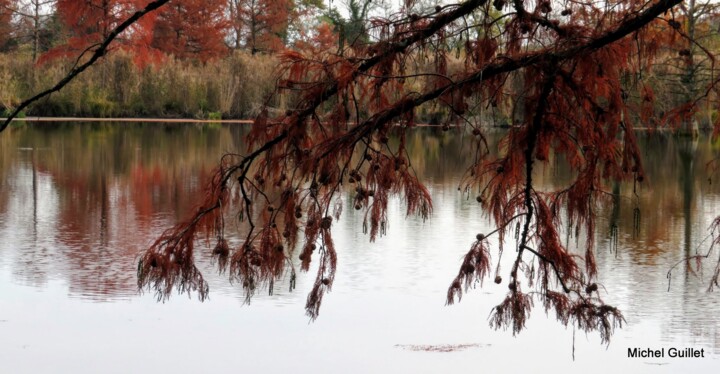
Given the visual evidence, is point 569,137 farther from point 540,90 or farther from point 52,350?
point 52,350

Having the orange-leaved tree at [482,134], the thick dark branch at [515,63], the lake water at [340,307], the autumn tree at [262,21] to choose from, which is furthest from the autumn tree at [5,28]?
the thick dark branch at [515,63]

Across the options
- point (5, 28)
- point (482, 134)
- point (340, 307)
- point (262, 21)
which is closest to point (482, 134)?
point (482, 134)

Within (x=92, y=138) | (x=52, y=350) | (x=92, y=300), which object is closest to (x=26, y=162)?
(x=92, y=138)

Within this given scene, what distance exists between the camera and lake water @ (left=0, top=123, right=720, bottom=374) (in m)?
5.68

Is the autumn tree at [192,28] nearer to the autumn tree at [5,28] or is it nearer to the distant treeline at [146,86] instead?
the autumn tree at [5,28]

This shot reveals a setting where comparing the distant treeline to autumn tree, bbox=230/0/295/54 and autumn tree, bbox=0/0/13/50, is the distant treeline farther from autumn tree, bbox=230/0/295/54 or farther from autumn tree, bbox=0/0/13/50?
autumn tree, bbox=230/0/295/54

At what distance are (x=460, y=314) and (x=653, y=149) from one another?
15891 millimetres

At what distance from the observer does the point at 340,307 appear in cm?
680

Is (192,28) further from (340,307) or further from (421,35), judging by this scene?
(421,35)

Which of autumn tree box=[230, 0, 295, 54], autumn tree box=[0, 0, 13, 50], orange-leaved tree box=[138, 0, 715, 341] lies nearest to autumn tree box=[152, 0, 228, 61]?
autumn tree box=[230, 0, 295, 54]

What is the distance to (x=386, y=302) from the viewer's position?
699 cm

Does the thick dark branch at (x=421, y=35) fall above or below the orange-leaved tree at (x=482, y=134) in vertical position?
above

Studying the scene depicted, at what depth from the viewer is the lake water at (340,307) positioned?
5.68 meters

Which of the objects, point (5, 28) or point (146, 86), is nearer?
point (146, 86)
